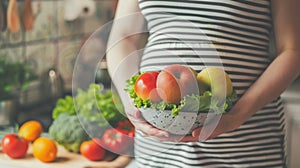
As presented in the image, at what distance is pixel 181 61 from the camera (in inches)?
30.9

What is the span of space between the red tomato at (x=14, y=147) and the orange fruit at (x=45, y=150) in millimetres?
32

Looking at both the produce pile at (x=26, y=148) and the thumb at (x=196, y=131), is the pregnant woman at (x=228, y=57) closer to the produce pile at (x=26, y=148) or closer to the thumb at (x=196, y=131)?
the thumb at (x=196, y=131)

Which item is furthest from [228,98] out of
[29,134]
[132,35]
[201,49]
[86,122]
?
[29,134]

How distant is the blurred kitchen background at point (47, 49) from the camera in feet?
5.41

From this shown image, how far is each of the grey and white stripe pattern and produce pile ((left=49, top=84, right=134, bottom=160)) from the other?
0.87ft

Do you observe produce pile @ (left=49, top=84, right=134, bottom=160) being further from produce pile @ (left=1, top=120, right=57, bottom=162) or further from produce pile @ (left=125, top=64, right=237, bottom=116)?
produce pile @ (left=125, top=64, right=237, bottom=116)

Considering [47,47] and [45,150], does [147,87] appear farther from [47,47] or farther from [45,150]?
[47,47]

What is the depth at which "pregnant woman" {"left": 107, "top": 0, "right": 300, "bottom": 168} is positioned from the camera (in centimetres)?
82

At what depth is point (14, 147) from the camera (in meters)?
1.21

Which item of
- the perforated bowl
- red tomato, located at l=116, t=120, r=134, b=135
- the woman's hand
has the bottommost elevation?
red tomato, located at l=116, t=120, r=134, b=135

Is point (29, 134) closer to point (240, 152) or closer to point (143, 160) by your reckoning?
point (143, 160)

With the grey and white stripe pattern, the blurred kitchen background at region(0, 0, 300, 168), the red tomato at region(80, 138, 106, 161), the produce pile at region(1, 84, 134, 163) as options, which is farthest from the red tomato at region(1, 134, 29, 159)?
A: the grey and white stripe pattern

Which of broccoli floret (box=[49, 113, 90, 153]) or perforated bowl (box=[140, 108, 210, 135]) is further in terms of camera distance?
broccoli floret (box=[49, 113, 90, 153])

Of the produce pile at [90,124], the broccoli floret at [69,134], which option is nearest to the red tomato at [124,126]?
the produce pile at [90,124]
